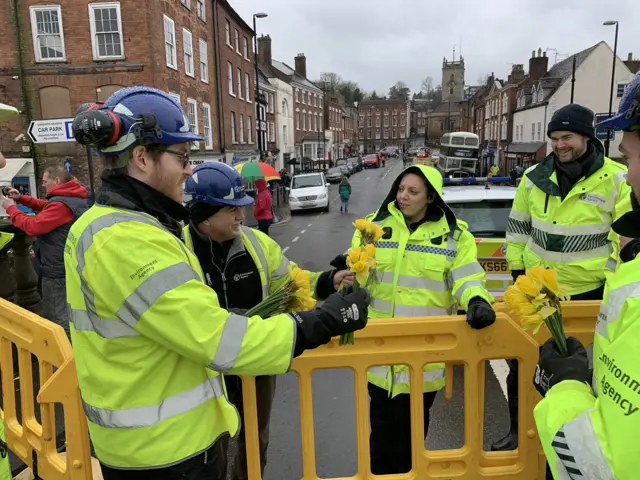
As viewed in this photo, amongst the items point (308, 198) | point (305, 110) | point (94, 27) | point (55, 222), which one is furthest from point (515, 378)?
point (305, 110)

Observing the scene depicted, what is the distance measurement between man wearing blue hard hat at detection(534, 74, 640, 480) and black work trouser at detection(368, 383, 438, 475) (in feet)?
4.81

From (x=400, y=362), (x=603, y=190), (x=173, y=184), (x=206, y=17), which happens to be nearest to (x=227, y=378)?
(x=400, y=362)

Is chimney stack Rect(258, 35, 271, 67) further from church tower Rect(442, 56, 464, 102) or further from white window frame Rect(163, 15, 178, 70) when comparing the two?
church tower Rect(442, 56, 464, 102)

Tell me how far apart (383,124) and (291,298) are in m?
122

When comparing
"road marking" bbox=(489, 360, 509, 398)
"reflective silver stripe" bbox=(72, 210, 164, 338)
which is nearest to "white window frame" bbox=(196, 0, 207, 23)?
"road marking" bbox=(489, 360, 509, 398)

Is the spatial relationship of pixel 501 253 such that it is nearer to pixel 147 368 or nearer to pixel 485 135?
pixel 147 368

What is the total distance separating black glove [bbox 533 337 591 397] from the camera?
162cm

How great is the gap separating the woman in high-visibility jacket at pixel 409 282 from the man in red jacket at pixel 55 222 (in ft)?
12.2

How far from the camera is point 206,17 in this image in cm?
2562

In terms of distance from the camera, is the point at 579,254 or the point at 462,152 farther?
the point at 462,152

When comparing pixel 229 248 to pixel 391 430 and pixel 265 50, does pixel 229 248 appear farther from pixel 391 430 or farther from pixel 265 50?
pixel 265 50

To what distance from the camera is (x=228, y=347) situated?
1659 millimetres

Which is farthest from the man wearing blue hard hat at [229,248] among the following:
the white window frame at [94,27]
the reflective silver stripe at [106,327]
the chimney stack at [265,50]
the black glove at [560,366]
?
the chimney stack at [265,50]

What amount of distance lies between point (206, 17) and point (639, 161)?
27.6 metres
